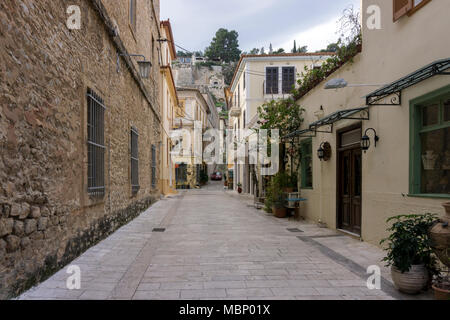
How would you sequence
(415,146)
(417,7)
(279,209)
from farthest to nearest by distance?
(279,209), (415,146), (417,7)

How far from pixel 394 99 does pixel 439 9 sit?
5.01ft

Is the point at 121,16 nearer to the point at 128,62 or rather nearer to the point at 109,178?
the point at 128,62

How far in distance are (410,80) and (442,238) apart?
8.12 feet

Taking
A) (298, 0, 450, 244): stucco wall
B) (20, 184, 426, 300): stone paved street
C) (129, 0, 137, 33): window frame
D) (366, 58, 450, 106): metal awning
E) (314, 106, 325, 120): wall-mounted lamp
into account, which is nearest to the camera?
(20, 184, 426, 300): stone paved street

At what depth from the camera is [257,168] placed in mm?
18875

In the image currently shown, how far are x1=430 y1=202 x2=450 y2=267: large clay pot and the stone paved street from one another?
0.74 m

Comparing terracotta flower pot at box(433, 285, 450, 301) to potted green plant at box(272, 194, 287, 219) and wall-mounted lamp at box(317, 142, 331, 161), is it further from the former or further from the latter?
potted green plant at box(272, 194, 287, 219)

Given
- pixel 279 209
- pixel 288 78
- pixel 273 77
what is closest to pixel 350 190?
pixel 279 209

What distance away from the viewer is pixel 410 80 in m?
4.92

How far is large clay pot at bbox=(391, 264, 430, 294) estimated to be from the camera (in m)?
3.82

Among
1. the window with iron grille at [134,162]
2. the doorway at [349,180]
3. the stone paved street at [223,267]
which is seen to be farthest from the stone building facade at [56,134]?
the doorway at [349,180]

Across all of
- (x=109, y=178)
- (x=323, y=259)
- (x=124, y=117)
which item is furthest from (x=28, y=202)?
(x=124, y=117)

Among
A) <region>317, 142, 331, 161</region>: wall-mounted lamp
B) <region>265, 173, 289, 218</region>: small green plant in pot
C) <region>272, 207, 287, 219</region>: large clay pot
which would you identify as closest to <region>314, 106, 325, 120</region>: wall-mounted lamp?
<region>317, 142, 331, 161</region>: wall-mounted lamp

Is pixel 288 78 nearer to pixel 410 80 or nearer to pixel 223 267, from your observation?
pixel 410 80
